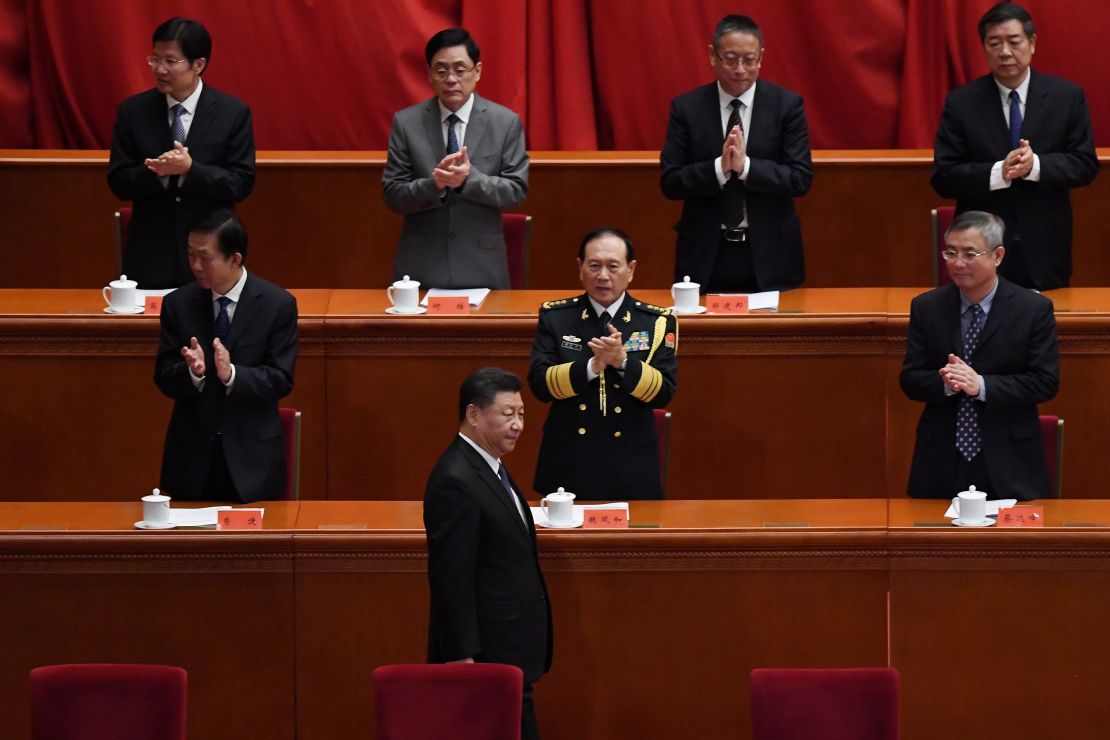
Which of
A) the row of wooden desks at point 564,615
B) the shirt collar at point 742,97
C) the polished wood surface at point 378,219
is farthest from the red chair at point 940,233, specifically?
the row of wooden desks at point 564,615

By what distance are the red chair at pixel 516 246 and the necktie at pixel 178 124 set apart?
39.5 inches

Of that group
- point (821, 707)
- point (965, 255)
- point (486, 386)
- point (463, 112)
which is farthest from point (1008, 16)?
point (821, 707)

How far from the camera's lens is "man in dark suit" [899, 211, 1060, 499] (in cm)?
456

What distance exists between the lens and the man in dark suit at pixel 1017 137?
18.1 feet

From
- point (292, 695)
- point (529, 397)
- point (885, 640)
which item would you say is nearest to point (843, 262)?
point (529, 397)

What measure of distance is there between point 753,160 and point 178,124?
170 centimetres

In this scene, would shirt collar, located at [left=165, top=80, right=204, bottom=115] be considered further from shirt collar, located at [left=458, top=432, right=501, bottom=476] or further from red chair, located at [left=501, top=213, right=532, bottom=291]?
shirt collar, located at [left=458, top=432, right=501, bottom=476]

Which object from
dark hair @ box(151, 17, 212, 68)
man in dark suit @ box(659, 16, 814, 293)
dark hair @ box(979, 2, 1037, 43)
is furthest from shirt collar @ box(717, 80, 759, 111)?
dark hair @ box(151, 17, 212, 68)

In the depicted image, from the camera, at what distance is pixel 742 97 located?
18.3ft

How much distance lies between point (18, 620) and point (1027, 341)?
2.43 metres

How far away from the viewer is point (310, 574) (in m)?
4.27

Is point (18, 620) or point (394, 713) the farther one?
point (18, 620)

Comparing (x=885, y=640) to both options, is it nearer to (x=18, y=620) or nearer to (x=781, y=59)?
(x=18, y=620)

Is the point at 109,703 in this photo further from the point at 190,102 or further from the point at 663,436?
the point at 190,102
